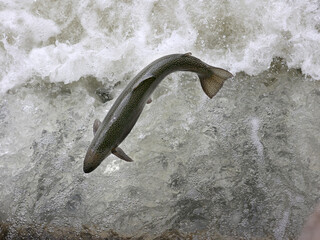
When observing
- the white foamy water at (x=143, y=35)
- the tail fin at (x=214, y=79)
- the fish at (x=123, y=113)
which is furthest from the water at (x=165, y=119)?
the fish at (x=123, y=113)

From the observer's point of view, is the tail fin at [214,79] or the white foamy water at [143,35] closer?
the tail fin at [214,79]

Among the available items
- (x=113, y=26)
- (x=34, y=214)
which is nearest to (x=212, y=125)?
(x=113, y=26)

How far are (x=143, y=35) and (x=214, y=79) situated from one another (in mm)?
1052

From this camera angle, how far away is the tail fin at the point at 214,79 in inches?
94.9

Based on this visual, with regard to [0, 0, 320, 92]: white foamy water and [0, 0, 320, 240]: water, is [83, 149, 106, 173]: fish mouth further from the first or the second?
[0, 0, 320, 92]: white foamy water

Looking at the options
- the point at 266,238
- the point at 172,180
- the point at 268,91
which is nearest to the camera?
the point at 266,238

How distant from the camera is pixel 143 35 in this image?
3.23 metres

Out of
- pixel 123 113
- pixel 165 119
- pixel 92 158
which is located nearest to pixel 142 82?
pixel 123 113

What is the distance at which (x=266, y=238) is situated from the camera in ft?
8.39

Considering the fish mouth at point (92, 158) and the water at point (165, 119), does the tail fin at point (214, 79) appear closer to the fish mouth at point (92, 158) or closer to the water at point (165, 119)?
the water at point (165, 119)

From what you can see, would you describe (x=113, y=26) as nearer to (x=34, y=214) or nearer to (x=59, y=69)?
(x=59, y=69)

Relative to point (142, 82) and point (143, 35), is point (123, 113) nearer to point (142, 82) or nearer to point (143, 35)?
point (142, 82)

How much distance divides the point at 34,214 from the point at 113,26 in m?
1.75

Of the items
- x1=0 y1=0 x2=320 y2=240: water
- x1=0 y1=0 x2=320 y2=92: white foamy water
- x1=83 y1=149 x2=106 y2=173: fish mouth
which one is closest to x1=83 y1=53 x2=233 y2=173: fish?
x1=83 y1=149 x2=106 y2=173: fish mouth
